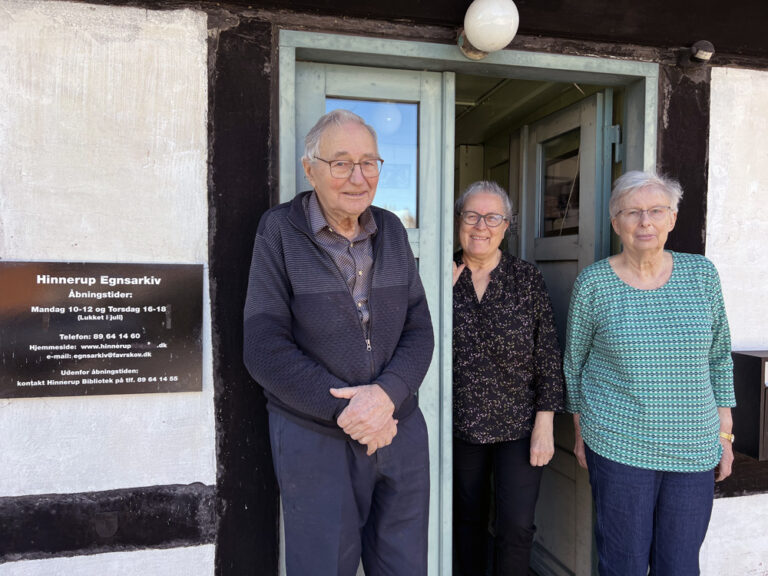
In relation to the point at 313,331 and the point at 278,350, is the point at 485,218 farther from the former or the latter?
the point at 278,350

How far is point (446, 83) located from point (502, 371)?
4.07 ft

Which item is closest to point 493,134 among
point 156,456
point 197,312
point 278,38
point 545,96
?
point 545,96

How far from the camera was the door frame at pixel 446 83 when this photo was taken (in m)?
2.13

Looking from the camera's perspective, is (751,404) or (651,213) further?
(751,404)

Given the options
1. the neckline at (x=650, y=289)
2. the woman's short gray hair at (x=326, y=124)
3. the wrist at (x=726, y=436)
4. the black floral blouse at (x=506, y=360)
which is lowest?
the wrist at (x=726, y=436)

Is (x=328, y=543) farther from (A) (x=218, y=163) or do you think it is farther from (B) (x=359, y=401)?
(A) (x=218, y=163)

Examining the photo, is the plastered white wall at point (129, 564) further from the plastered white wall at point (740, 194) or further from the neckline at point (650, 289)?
the plastered white wall at point (740, 194)

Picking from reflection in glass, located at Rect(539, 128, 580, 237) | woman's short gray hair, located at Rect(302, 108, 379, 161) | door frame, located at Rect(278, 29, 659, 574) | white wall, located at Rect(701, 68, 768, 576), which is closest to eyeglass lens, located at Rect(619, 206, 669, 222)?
door frame, located at Rect(278, 29, 659, 574)

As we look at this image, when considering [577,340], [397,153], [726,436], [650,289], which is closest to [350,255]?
[397,153]

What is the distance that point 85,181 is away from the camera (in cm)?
Result: 198

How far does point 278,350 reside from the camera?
63.1 inches

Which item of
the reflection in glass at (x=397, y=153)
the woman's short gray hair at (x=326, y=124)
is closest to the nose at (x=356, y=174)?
the woman's short gray hair at (x=326, y=124)

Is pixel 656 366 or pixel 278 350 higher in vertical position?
pixel 278 350

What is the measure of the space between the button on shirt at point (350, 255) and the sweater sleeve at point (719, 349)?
135cm
